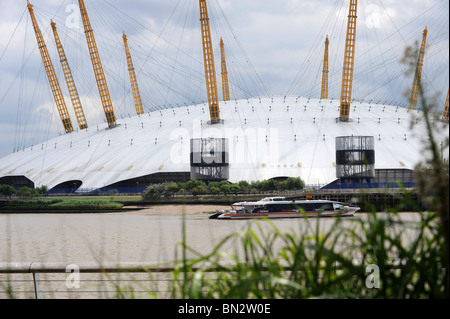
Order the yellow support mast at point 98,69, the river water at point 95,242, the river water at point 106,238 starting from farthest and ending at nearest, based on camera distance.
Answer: the yellow support mast at point 98,69 < the river water at point 106,238 < the river water at point 95,242

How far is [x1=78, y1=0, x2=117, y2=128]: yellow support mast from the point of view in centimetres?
6481

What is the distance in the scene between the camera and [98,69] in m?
67.6

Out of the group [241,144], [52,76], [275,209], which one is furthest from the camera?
[52,76]

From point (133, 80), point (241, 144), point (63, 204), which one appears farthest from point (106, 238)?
point (133, 80)

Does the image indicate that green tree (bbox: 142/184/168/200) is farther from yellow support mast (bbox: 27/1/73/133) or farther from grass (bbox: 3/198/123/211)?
yellow support mast (bbox: 27/1/73/133)

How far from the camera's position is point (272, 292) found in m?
3.33

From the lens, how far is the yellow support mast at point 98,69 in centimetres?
6481

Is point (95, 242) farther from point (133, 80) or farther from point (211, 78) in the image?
point (133, 80)

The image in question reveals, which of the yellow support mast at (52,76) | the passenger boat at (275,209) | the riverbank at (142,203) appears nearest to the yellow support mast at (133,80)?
the yellow support mast at (52,76)

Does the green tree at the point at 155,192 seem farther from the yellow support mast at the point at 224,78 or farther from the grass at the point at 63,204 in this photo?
the yellow support mast at the point at 224,78

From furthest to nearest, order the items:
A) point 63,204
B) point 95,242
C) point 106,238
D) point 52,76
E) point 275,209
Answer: point 52,76 < point 63,204 < point 275,209 < point 106,238 < point 95,242

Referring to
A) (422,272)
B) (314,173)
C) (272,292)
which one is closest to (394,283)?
(422,272)
